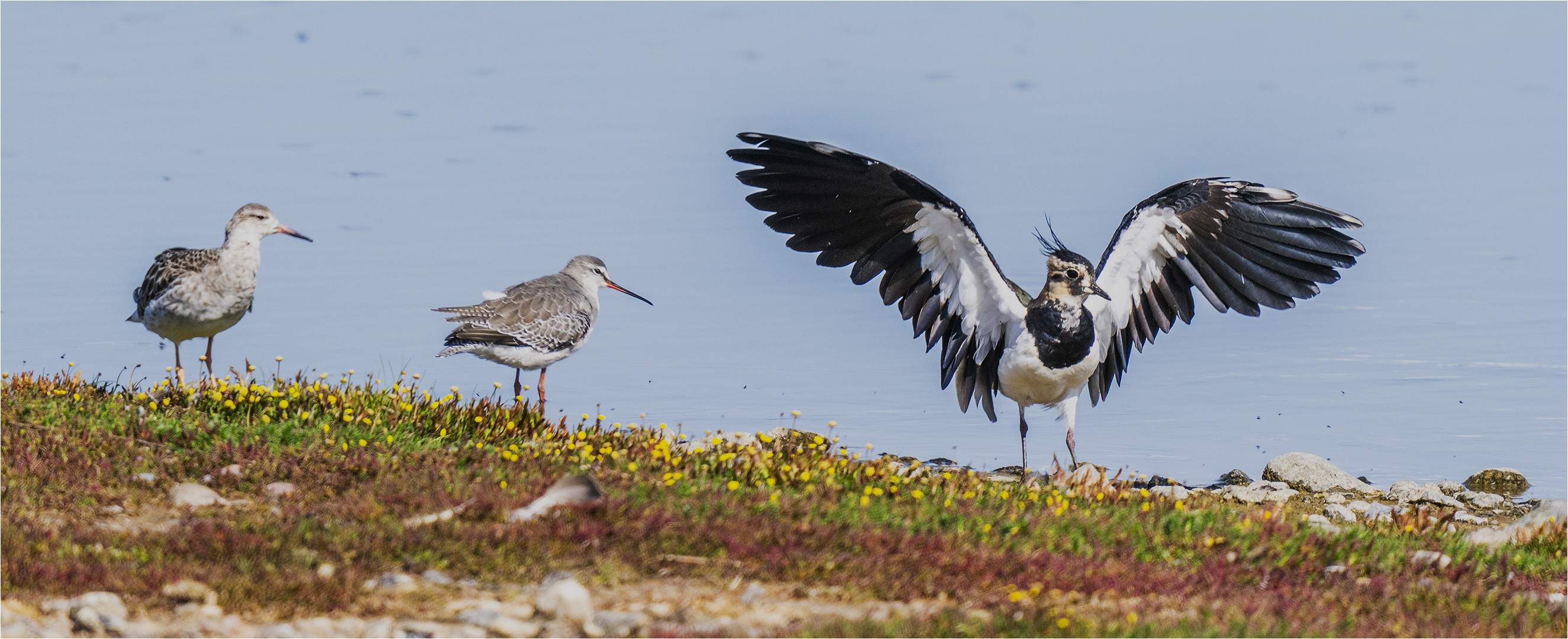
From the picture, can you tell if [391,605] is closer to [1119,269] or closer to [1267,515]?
[1267,515]

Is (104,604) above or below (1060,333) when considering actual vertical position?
below

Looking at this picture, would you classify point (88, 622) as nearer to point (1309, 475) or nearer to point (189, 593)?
point (189, 593)

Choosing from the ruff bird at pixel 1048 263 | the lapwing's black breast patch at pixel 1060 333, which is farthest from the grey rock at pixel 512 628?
the lapwing's black breast patch at pixel 1060 333

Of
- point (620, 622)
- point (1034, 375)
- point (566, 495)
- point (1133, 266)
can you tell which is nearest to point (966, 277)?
point (1034, 375)

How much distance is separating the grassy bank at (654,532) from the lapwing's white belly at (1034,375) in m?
2.19

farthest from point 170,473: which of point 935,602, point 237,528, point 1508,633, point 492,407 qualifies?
point 1508,633

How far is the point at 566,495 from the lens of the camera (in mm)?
6867

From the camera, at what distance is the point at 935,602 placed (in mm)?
6098

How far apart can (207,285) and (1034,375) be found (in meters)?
6.51

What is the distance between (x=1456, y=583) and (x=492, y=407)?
5494 millimetres

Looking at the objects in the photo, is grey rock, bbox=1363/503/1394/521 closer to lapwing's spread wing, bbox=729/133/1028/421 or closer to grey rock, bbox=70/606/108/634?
lapwing's spread wing, bbox=729/133/1028/421

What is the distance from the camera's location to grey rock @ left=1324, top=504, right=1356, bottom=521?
10578mm

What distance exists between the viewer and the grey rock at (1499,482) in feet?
40.1

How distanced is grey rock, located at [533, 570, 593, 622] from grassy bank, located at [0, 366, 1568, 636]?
39cm
